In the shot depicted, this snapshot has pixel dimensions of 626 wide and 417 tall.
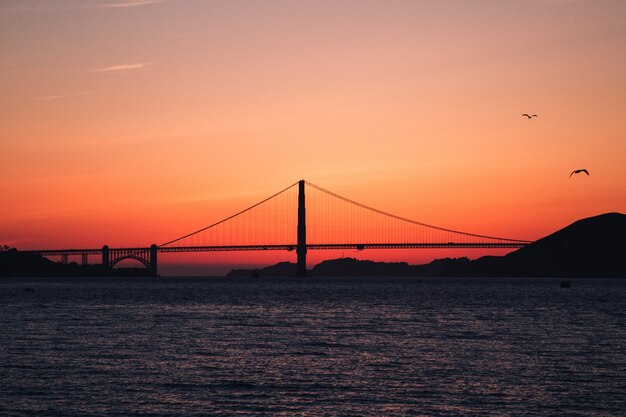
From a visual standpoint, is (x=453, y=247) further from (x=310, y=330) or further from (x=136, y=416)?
(x=136, y=416)

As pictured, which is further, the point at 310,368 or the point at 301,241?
the point at 301,241

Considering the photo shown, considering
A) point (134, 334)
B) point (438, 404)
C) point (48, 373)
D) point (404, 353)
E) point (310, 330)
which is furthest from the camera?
point (310, 330)

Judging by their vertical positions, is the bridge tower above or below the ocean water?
above

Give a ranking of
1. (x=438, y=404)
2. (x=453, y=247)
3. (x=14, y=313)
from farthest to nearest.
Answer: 1. (x=453, y=247)
2. (x=14, y=313)
3. (x=438, y=404)

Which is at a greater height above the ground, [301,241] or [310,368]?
[301,241]

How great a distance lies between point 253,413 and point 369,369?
10.1m

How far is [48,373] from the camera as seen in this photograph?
3253cm

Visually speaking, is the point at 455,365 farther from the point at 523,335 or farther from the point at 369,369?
the point at 523,335

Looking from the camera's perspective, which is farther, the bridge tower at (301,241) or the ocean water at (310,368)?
the bridge tower at (301,241)

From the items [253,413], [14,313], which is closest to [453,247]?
[14,313]

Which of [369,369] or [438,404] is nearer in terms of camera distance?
[438,404]

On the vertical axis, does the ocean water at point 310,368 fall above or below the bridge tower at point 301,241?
below

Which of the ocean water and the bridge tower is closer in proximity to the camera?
the ocean water

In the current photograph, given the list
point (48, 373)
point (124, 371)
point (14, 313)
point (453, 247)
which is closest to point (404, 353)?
point (124, 371)
